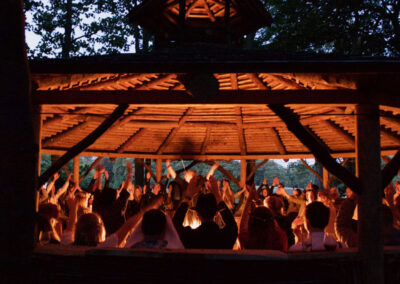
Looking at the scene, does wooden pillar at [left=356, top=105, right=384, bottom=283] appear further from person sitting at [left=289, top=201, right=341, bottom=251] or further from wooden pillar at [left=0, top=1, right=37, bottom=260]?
wooden pillar at [left=0, top=1, right=37, bottom=260]

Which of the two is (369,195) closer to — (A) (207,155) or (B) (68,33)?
(A) (207,155)

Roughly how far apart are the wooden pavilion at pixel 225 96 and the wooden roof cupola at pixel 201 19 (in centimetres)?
2

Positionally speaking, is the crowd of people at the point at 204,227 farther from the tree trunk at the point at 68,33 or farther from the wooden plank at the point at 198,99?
the tree trunk at the point at 68,33

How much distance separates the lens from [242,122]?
1162cm

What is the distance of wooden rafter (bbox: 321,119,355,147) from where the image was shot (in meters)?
11.7

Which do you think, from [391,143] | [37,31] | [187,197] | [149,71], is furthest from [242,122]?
[37,31]

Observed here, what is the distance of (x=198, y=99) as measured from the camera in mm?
5906

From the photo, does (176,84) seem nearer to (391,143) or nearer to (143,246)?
(143,246)

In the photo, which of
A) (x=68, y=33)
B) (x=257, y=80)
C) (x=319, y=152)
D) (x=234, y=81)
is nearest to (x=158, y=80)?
(x=234, y=81)

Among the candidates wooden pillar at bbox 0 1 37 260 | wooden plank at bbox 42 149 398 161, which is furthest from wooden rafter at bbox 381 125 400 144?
wooden pillar at bbox 0 1 37 260

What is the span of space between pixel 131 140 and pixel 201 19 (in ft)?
13.9

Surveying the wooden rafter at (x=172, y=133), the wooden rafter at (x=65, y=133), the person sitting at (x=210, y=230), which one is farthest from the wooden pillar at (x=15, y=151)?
the wooden rafter at (x=65, y=133)

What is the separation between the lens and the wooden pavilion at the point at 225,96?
5465 mm

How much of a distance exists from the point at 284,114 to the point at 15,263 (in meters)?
3.67
